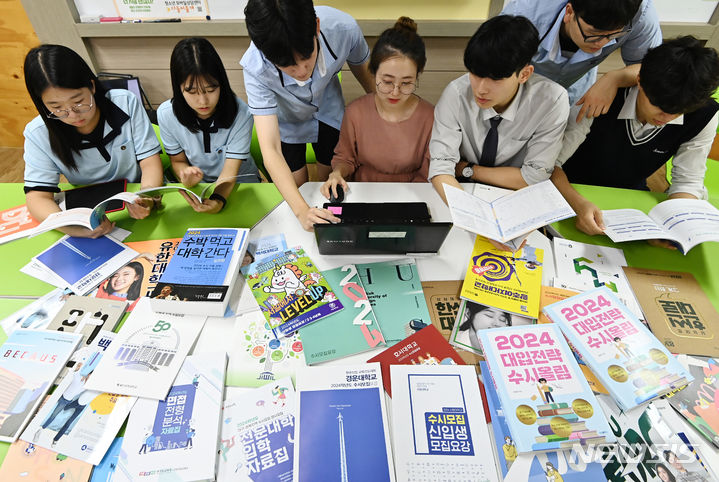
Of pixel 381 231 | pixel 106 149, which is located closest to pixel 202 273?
pixel 381 231

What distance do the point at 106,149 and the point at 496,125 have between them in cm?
153

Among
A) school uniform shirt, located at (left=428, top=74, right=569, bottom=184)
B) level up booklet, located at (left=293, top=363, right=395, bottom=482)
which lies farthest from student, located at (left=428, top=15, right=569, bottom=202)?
level up booklet, located at (left=293, top=363, right=395, bottom=482)

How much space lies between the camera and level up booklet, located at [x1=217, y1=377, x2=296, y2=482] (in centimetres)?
71

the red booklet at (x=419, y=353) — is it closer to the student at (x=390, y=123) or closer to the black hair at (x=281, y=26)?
the student at (x=390, y=123)

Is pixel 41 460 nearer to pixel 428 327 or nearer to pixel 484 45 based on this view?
pixel 428 327

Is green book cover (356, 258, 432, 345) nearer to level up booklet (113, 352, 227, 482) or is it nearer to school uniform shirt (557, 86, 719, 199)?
level up booklet (113, 352, 227, 482)

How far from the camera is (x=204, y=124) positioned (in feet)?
4.96

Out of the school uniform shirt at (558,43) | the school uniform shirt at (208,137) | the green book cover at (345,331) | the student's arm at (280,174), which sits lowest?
the green book cover at (345,331)

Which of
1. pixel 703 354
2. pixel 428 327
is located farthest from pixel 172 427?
pixel 703 354

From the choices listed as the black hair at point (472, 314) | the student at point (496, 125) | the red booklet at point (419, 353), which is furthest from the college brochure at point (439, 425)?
the student at point (496, 125)

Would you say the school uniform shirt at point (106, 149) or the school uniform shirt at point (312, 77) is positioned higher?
the school uniform shirt at point (312, 77)

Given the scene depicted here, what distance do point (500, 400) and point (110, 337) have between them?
97cm

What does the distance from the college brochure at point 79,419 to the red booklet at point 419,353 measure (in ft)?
1.91

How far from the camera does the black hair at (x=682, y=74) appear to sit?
3.52 ft
